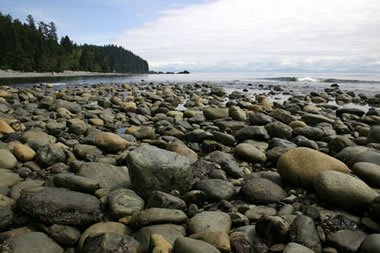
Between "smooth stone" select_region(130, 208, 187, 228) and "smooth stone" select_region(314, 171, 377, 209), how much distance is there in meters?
1.77

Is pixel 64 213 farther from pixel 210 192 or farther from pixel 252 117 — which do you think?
pixel 252 117

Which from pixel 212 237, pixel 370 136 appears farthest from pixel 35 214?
pixel 370 136

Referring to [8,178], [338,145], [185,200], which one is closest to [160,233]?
[185,200]

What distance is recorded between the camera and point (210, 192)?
4.63 meters

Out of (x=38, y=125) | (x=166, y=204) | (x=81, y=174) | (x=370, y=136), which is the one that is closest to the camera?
(x=166, y=204)

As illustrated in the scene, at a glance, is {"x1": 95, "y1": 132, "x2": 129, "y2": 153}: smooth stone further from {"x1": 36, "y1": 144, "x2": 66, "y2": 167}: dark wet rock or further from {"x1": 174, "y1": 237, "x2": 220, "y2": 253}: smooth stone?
{"x1": 174, "y1": 237, "x2": 220, "y2": 253}: smooth stone

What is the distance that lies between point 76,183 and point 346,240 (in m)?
3.24

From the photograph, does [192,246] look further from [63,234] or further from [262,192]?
[262,192]

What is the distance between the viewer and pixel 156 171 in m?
4.50

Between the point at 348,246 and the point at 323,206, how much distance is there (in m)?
0.87

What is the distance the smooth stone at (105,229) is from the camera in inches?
140

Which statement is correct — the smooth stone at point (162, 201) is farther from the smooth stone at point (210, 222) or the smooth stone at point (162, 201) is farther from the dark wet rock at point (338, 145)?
the dark wet rock at point (338, 145)

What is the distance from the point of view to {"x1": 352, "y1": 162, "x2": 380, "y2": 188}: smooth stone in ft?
15.0

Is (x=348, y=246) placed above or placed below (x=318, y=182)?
below
